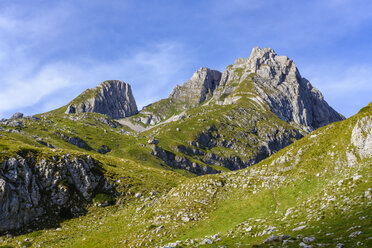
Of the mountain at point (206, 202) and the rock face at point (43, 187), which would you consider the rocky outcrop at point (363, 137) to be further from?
the rock face at point (43, 187)

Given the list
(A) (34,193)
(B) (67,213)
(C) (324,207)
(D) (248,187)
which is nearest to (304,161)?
(D) (248,187)

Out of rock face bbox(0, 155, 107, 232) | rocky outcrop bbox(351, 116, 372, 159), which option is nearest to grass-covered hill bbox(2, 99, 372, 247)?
rocky outcrop bbox(351, 116, 372, 159)

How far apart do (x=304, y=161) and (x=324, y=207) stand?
19351 mm

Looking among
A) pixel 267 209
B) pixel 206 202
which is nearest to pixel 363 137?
pixel 267 209

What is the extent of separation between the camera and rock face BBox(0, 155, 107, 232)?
4884 centimetres

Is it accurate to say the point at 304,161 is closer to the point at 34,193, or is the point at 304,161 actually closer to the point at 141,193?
the point at 141,193

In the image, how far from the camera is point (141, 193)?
63938 millimetres

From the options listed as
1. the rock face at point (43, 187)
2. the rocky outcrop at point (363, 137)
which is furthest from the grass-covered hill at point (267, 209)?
the rock face at point (43, 187)

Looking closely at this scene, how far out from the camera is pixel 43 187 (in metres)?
56.8

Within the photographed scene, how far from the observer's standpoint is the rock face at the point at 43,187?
48844 mm

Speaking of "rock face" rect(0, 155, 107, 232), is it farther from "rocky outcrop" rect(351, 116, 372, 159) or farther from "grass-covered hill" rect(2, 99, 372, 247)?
"rocky outcrop" rect(351, 116, 372, 159)

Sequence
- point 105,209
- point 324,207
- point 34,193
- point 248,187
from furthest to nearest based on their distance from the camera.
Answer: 1. point 105,209
2. point 34,193
3. point 248,187
4. point 324,207

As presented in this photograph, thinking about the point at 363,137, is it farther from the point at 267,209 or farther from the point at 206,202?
the point at 206,202

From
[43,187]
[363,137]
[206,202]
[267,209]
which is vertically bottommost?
[267,209]
